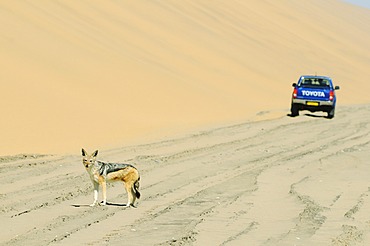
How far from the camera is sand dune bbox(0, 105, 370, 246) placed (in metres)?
9.45

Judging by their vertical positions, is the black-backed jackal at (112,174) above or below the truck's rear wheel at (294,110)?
above

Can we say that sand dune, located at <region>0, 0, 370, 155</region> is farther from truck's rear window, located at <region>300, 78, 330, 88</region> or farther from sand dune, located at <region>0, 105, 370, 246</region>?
sand dune, located at <region>0, 105, 370, 246</region>

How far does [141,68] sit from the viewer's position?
118ft

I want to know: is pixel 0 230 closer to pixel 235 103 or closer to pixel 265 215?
pixel 265 215

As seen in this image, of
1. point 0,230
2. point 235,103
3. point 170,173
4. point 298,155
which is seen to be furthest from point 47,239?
point 235,103

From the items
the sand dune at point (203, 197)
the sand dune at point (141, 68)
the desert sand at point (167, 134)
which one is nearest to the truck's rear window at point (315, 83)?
the desert sand at point (167, 134)

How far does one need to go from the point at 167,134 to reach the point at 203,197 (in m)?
10.6

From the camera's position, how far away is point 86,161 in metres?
11.0

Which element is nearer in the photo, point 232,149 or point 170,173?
point 170,173

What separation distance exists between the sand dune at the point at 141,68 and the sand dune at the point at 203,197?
10.0 ft

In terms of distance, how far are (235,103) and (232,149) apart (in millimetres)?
16617

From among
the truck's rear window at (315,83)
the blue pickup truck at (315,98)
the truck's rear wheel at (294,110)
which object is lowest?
the truck's rear wheel at (294,110)

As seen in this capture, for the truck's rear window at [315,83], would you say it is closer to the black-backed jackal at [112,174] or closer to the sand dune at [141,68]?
the sand dune at [141,68]

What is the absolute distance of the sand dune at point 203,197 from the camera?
9.45 metres
